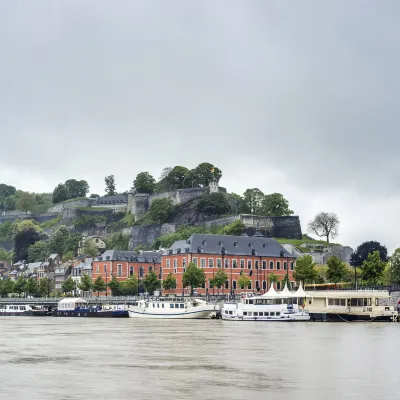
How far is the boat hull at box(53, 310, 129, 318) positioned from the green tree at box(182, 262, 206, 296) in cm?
1213

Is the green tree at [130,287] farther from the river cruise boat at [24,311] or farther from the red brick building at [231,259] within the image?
the river cruise boat at [24,311]

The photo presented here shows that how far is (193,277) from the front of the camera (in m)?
119

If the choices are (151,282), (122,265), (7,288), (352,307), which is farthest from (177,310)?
(7,288)

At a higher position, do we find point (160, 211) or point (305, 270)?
point (160, 211)

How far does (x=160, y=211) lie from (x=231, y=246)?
4490 centimetres

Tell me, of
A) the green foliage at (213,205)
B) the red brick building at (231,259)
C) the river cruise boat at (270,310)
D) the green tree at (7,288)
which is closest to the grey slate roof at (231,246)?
the red brick building at (231,259)

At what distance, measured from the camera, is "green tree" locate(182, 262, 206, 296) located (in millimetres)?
119225

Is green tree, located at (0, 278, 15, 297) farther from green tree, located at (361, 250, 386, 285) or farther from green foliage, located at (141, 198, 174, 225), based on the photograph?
green tree, located at (361, 250, 386, 285)

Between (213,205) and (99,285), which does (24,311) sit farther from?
(213,205)

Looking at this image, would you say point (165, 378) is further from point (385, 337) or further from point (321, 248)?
point (321, 248)

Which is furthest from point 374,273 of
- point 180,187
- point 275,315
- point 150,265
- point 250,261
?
point 180,187

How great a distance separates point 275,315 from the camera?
89.2m

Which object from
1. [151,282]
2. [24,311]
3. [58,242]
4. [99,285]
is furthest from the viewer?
[58,242]

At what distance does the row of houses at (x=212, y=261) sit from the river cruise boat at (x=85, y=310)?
14.4 m
